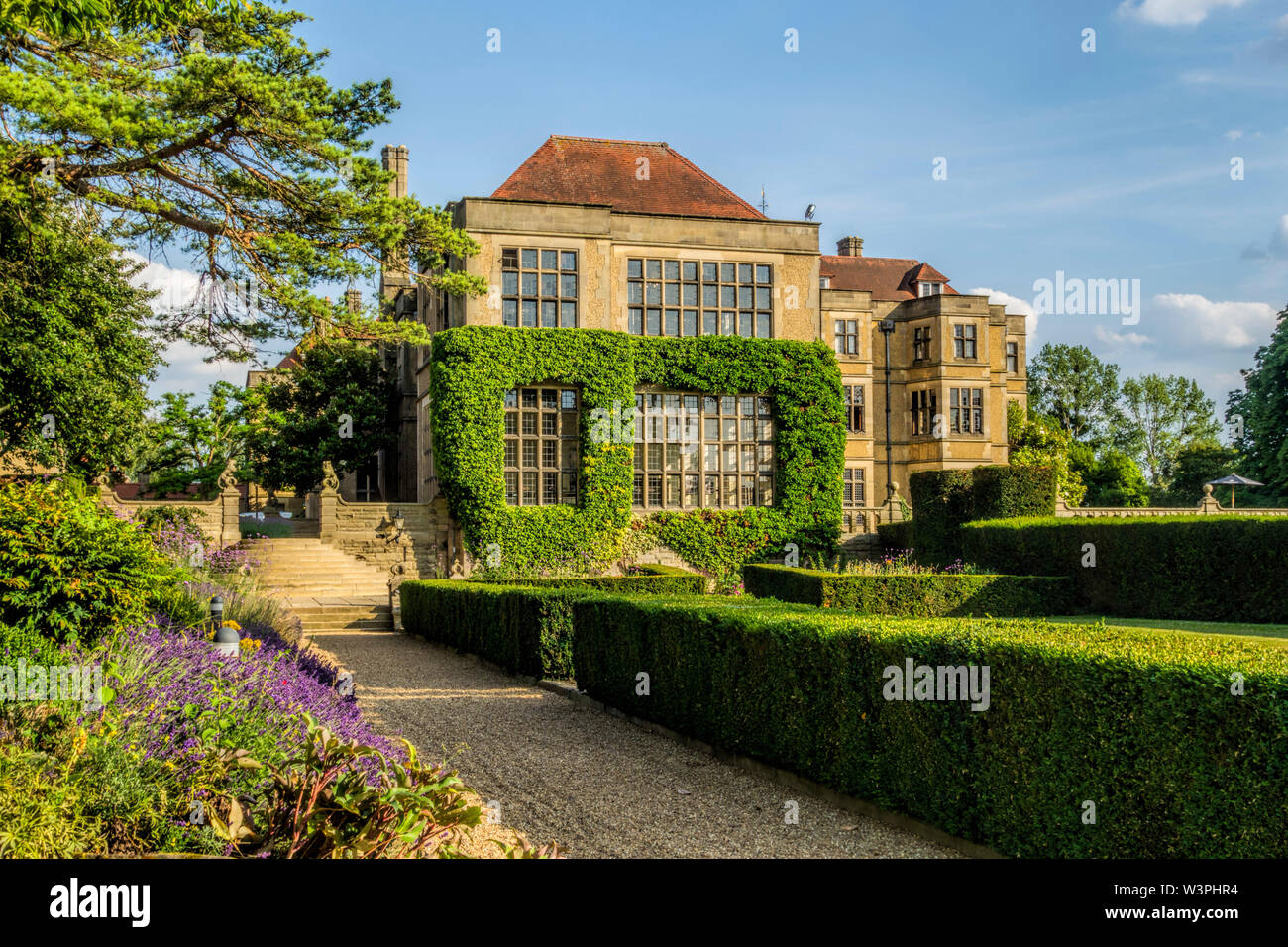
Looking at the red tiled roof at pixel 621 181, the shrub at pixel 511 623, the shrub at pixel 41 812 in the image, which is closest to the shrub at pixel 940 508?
the red tiled roof at pixel 621 181

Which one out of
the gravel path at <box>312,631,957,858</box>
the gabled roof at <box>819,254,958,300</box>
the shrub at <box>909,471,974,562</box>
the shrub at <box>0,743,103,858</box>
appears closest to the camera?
the shrub at <box>0,743,103,858</box>

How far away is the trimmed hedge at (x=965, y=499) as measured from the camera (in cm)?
2447

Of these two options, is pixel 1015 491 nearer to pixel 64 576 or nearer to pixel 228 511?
pixel 228 511

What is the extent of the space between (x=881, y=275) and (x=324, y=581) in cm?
2939

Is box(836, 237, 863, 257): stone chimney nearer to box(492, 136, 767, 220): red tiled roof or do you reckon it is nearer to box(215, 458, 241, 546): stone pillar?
box(492, 136, 767, 220): red tiled roof

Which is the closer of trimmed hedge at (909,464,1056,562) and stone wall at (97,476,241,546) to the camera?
trimmed hedge at (909,464,1056,562)

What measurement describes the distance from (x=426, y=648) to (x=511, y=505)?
891 cm

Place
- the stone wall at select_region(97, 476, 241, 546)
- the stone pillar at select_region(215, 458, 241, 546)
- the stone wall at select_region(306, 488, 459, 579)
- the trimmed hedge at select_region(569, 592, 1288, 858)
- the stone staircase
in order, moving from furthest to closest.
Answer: the stone wall at select_region(306, 488, 459, 579) → the stone pillar at select_region(215, 458, 241, 546) → the stone wall at select_region(97, 476, 241, 546) → the stone staircase → the trimmed hedge at select_region(569, 592, 1288, 858)

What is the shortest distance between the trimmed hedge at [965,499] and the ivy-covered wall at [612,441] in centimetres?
261

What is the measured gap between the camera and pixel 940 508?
1015 inches

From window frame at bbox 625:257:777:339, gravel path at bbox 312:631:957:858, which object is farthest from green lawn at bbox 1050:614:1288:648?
window frame at bbox 625:257:777:339

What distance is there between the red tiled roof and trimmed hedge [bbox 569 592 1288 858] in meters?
21.0

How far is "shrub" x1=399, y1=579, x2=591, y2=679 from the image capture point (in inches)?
509
